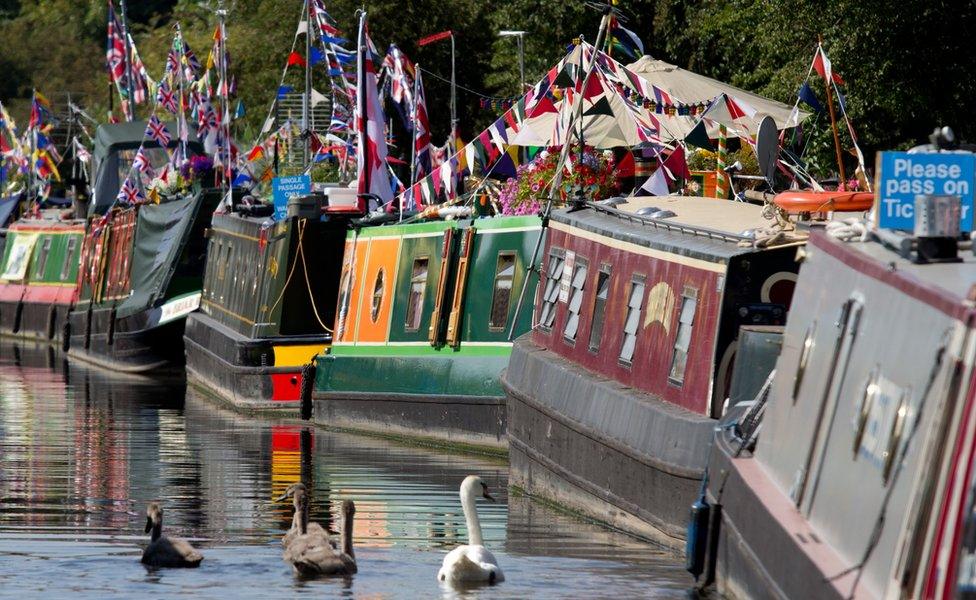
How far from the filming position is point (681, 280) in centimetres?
1453

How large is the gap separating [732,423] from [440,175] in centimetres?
1153

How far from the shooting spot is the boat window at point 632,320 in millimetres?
Result: 15539

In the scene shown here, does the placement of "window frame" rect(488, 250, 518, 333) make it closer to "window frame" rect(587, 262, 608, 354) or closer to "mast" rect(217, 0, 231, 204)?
"window frame" rect(587, 262, 608, 354)

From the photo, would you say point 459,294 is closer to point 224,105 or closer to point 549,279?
point 549,279

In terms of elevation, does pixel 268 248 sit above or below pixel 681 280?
below

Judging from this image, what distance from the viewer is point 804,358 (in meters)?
10.8

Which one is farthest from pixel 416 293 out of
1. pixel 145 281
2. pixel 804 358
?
pixel 145 281

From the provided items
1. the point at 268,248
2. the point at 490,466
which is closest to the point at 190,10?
the point at 268,248

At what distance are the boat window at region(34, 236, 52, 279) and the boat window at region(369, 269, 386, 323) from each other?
25.7 m

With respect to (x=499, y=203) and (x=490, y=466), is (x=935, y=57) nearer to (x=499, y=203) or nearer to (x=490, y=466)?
(x=499, y=203)

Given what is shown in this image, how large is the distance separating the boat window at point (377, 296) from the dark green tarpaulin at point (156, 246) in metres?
11.9

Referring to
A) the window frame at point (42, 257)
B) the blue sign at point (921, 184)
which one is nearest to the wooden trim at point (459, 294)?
the blue sign at point (921, 184)

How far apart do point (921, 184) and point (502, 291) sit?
11247mm

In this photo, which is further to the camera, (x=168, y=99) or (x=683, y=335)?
(x=168, y=99)
